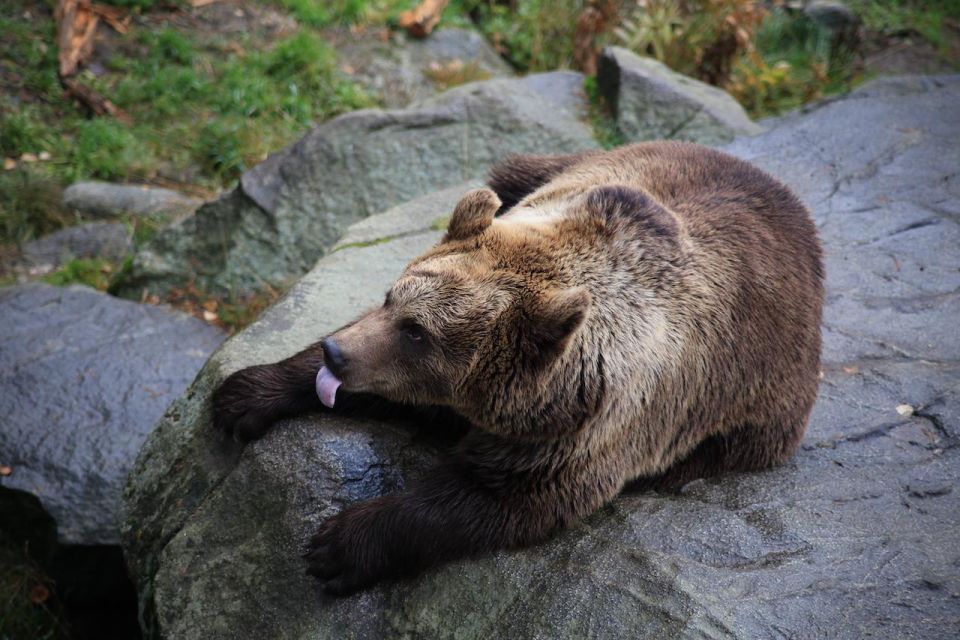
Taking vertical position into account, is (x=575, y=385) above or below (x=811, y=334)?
above

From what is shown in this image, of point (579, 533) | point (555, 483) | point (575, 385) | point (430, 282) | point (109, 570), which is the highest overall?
point (430, 282)

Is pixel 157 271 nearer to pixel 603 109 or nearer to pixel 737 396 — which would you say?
pixel 603 109

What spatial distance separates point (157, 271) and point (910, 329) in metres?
7.09

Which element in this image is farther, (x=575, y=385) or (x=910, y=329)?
(x=910, y=329)

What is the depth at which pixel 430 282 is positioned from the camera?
3979mm

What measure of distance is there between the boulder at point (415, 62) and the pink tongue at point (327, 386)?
30.0 feet

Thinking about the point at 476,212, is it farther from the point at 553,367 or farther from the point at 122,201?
the point at 122,201

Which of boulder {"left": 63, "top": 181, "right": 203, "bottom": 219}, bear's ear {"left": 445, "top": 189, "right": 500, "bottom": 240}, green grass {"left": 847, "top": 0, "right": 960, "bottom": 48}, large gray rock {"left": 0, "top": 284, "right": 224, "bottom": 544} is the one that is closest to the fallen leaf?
bear's ear {"left": 445, "top": 189, "right": 500, "bottom": 240}

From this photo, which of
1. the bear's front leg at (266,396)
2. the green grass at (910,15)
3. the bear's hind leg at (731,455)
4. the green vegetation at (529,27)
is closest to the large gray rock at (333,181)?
the green vegetation at (529,27)

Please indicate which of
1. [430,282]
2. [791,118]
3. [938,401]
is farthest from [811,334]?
[791,118]

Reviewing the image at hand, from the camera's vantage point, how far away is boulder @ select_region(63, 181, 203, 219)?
10609 millimetres

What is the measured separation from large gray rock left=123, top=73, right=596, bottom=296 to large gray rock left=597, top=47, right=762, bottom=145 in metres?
0.51

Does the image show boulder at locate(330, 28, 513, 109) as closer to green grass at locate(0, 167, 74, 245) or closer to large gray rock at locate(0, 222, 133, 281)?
large gray rock at locate(0, 222, 133, 281)

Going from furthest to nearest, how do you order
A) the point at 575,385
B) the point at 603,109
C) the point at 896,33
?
1. the point at 896,33
2. the point at 603,109
3. the point at 575,385
